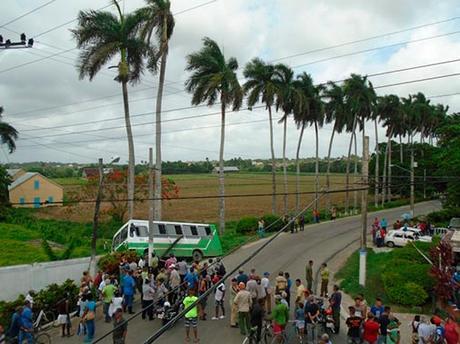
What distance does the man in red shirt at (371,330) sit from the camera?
11609 millimetres

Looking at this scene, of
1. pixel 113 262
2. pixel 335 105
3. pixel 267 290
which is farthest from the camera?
pixel 335 105

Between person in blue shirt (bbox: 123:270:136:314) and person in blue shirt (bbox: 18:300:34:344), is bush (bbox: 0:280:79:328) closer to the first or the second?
person in blue shirt (bbox: 123:270:136:314)

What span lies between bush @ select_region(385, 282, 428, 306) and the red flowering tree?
31.0 inches

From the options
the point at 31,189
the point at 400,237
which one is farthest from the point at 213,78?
the point at 31,189

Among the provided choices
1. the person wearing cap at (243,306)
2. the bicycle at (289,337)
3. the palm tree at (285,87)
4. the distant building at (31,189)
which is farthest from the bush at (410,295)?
the distant building at (31,189)

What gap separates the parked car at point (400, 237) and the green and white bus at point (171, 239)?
11339mm

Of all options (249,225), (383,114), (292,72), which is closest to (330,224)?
(249,225)

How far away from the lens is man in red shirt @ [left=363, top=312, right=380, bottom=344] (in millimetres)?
11609

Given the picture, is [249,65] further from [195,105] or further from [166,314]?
[166,314]

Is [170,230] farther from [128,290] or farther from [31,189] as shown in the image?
[31,189]

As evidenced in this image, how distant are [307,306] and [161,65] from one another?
24.6 m

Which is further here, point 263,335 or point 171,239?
point 171,239

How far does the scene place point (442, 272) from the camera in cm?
1658

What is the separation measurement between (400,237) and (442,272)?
13953 mm
